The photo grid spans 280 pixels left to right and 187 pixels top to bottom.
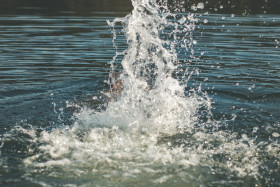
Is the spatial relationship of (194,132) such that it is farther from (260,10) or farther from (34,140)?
(260,10)

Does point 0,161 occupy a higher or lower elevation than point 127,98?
lower

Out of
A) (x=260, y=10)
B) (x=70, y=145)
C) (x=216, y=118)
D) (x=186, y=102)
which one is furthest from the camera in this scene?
(x=260, y=10)

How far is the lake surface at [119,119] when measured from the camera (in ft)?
17.7

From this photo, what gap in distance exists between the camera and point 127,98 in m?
7.89

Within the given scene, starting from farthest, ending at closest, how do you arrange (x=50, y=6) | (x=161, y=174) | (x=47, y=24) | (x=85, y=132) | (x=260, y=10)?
(x=50, y=6) < (x=260, y=10) < (x=47, y=24) < (x=85, y=132) < (x=161, y=174)

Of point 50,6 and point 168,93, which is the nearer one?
point 168,93

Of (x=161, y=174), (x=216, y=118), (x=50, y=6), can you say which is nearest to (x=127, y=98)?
(x=216, y=118)

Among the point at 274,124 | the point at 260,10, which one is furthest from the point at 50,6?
the point at 274,124

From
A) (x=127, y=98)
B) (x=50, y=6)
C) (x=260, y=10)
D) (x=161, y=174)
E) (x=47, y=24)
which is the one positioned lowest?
(x=161, y=174)

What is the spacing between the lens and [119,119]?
24.7 feet

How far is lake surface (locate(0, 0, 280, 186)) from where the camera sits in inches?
213

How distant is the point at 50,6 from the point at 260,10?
44.5 ft

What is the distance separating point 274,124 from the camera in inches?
290

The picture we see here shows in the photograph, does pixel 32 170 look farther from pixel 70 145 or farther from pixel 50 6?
pixel 50 6
